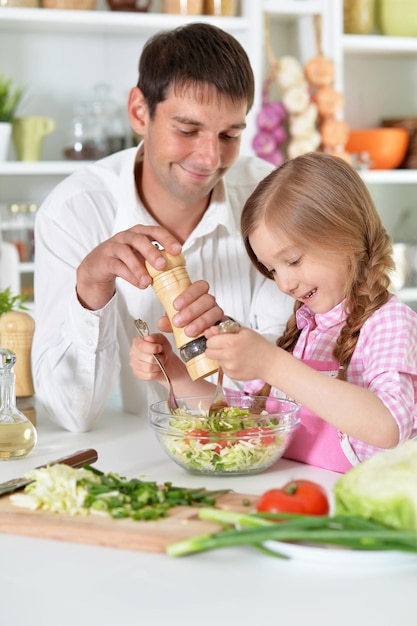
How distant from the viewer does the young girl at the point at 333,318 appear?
1438mm

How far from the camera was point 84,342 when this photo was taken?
194cm

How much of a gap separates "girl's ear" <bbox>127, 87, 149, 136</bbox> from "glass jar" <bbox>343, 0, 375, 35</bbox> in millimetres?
2192

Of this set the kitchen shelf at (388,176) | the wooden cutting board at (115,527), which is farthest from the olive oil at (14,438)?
the kitchen shelf at (388,176)

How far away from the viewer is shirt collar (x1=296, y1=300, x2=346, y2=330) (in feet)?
5.76

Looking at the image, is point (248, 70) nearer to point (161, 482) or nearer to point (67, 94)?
point (161, 482)

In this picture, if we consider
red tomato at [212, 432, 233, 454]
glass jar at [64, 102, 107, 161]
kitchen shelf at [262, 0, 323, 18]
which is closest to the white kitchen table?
red tomato at [212, 432, 233, 454]

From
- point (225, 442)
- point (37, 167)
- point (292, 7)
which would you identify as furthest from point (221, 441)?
point (292, 7)

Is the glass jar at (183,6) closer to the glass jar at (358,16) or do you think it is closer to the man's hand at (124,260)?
the glass jar at (358,16)

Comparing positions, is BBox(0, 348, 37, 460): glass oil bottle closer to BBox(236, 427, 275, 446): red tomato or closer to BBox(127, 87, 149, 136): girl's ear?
BBox(236, 427, 275, 446): red tomato

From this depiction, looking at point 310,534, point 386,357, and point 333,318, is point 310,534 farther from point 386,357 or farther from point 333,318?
point 333,318

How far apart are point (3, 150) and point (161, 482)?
233 cm

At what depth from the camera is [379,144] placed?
4043 mm

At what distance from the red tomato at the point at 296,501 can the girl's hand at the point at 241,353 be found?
312 millimetres

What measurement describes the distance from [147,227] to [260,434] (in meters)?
0.47
